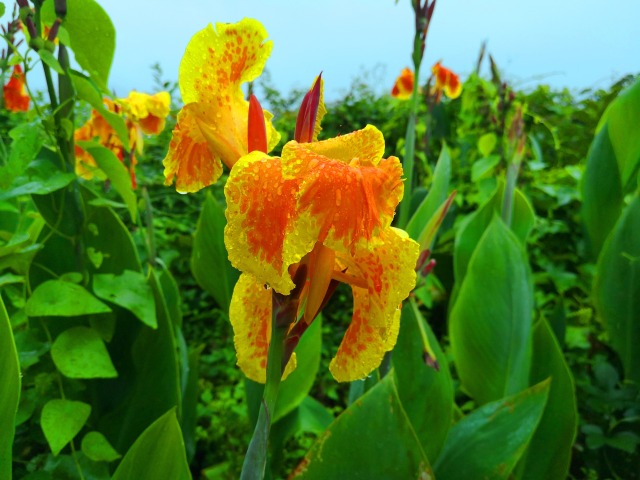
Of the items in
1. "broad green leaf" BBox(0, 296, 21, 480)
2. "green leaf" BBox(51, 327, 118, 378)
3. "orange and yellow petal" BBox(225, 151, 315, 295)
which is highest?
"orange and yellow petal" BBox(225, 151, 315, 295)

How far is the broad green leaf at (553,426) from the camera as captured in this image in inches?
32.9

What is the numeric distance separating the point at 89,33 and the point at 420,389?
0.63 meters

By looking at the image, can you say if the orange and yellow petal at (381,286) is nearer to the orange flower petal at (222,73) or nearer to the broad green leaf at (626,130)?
the orange flower petal at (222,73)

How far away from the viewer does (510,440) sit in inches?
26.5

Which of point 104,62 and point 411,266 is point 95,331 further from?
point 411,266

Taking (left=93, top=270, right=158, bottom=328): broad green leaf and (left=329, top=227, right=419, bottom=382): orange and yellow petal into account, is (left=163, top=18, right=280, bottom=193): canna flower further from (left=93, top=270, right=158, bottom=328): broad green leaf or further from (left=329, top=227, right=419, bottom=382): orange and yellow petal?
(left=93, top=270, right=158, bottom=328): broad green leaf

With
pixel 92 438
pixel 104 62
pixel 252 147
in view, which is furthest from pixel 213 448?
pixel 252 147

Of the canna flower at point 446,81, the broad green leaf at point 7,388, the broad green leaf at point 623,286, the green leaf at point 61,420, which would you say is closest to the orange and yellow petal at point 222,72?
the broad green leaf at point 7,388

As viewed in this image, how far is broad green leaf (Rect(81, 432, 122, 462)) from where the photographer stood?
2.00 feet

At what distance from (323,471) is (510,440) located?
0.27 meters

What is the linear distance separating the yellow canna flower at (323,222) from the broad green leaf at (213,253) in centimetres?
66

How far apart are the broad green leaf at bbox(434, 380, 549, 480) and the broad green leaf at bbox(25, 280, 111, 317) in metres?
0.45

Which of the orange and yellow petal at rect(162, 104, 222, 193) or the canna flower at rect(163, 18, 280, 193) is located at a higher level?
the canna flower at rect(163, 18, 280, 193)

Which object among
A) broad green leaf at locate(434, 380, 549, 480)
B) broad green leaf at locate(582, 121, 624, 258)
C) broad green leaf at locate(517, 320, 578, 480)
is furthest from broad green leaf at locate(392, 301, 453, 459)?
broad green leaf at locate(582, 121, 624, 258)
